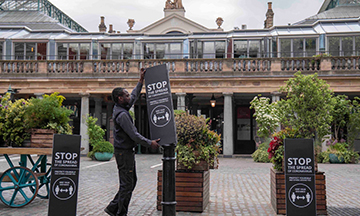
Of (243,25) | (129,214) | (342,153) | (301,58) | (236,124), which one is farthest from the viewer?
(243,25)

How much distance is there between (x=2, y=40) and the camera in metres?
23.5

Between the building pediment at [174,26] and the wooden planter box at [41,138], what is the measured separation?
24646 mm

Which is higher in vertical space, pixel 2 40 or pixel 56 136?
pixel 2 40

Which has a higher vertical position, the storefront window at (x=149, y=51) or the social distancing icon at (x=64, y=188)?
the storefront window at (x=149, y=51)

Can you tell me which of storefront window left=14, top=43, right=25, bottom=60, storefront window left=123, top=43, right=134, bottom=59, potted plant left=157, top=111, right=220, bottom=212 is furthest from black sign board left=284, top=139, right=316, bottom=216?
storefront window left=14, top=43, right=25, bottom=60

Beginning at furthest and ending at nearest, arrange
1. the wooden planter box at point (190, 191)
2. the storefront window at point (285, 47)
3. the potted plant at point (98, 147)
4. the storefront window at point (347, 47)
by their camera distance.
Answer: the storefront window at point (285, 47), the storefront window at point (347, 47), the potted plant at point (98, 147), the wooden planter box at point (190, 191)

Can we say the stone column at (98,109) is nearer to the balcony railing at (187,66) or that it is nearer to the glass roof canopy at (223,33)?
the balcony railing at (187,66)

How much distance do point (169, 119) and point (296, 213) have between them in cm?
240

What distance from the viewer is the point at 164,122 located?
421cm

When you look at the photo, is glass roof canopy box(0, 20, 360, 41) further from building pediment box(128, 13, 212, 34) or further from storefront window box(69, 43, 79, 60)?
building pediment box(128, 13, 212, 34)

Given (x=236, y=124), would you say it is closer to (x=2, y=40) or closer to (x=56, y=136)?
(x=2, y=40)

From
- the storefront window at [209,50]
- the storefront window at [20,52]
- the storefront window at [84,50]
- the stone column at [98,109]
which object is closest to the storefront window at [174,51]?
the storefront window at [209,50]

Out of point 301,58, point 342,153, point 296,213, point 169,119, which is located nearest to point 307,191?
point 296,213

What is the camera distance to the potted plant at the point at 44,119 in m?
6.64
